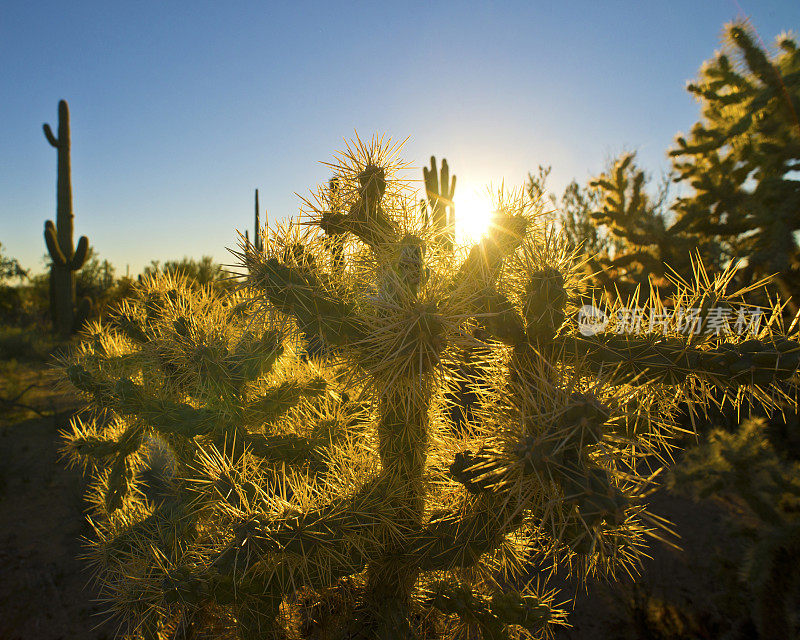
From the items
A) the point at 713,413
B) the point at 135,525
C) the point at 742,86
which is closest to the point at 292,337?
the point at 135,525

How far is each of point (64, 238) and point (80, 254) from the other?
2.65ft

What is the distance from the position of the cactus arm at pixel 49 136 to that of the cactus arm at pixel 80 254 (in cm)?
340

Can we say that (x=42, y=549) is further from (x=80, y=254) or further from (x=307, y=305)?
(x=80, y=254)

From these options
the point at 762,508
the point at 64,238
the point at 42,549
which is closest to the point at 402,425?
the point at 762,508

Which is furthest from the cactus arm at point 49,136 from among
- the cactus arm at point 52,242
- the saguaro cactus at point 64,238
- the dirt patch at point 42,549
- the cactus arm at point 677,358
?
the cactus arm at point 677,358

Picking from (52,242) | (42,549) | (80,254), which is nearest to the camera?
(42,549)

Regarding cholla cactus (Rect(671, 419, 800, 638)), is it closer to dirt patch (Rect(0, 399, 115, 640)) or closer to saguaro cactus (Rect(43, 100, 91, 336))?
dirt patch (Rect(0, 399, 115, 640))

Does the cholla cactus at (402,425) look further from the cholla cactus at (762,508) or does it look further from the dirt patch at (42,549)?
the cholla cactus at (762,508)

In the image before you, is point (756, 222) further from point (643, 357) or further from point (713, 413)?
point (643, 357)

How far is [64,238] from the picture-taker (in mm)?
13875

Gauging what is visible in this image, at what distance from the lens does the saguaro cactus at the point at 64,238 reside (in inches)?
543

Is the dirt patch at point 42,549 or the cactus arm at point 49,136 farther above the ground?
the cactus arm at point 49,136

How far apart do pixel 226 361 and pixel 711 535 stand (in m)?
5.28

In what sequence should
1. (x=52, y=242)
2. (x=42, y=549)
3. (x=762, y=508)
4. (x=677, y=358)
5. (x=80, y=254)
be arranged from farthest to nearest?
(x=80, y=254)
(x=52, y=242)
(x=42, y=549)
(x=762, y=508)
(x=677, y=358)
